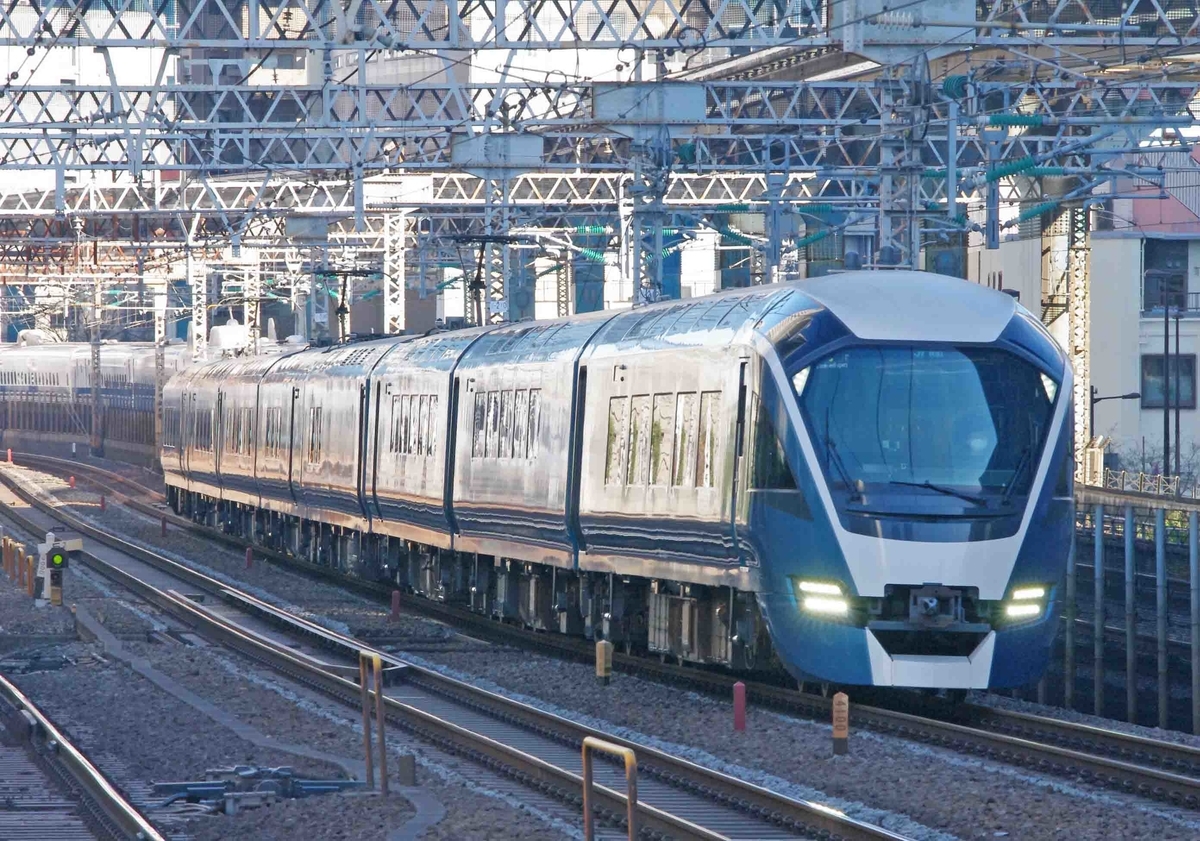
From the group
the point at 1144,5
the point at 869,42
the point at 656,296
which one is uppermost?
the point at 1144,5

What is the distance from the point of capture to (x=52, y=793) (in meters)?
13.1

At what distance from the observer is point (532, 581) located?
21953mm

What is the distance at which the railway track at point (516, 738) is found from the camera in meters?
11.4

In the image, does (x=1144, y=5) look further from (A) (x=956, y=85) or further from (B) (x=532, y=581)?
(B) (x=532, y=581)

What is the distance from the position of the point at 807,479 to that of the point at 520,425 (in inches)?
282

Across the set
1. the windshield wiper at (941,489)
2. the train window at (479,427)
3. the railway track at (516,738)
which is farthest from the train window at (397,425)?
the windshield wiper at (941,489)

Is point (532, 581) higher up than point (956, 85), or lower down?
lower down

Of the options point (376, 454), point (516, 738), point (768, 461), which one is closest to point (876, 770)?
point (768, 461)

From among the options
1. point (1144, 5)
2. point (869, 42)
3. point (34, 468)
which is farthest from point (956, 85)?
point (34, 468)

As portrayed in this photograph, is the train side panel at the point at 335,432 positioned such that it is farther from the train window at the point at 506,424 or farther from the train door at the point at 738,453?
the train door at the point at 738,453

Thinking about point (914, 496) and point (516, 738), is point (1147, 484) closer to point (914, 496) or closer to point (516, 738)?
point (914, 496)

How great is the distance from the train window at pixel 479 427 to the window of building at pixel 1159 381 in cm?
3797

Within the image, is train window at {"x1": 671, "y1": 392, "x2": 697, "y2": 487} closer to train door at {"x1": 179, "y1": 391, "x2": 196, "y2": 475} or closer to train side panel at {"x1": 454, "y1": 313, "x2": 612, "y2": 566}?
train side panel at {"x1": 454, "y1": 313, "x2": 612, "y2": 566}

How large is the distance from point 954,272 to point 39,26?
4204 centimetres
